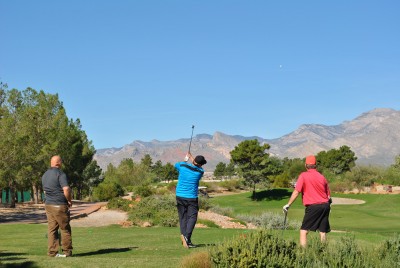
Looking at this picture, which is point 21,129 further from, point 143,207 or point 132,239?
point 132,239

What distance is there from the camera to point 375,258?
8992 mm

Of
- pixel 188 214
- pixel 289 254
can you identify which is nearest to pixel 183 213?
pixel 188 214

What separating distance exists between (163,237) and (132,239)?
2.93 feet

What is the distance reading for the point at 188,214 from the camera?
1184 cm

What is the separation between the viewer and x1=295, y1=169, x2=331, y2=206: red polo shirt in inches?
417

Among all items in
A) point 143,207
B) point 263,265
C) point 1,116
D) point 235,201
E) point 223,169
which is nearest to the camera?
point 263,265

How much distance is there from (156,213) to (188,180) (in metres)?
14.0

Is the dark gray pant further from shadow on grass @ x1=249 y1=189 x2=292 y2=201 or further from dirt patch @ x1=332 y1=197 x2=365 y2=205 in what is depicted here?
shadow on grass @ x1=249 y1=189 x2=292 y2=201

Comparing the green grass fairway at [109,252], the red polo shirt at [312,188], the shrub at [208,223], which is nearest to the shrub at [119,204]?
the shrub at [208,223]

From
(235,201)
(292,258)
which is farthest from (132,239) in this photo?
(235,201)

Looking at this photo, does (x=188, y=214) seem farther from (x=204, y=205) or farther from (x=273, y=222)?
(x=204, y=205)

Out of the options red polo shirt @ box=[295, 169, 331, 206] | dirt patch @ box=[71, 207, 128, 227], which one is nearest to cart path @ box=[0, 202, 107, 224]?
dirt patch @ box=[71, 207, 128, 227]

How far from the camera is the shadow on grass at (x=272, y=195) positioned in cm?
6881

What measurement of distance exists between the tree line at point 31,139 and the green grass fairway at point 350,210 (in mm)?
17822
